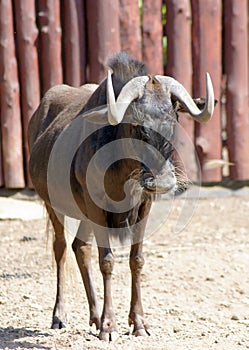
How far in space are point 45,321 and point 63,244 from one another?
684 millimetres

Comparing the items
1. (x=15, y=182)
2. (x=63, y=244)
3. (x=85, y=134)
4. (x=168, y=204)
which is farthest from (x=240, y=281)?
(x=15, y=182)

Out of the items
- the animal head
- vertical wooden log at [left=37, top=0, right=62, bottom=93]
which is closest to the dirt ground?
the animal head

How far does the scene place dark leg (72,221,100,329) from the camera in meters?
6.25

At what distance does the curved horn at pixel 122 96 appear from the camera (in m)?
5.21

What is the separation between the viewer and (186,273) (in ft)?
24.7

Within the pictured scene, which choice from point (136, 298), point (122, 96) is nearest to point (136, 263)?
point (136, 298)

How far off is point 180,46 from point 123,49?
2.37 feet

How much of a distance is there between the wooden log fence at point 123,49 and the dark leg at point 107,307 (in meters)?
4.33

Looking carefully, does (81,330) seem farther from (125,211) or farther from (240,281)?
(240,281)

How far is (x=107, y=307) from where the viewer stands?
5699 millimetres

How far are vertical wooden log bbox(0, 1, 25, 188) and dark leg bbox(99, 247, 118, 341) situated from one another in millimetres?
4307

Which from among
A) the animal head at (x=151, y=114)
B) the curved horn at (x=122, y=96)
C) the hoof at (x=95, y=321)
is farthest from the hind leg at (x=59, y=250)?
the curved horn at (x=122, y=96)

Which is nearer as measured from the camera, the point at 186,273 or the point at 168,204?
the point at 186,273

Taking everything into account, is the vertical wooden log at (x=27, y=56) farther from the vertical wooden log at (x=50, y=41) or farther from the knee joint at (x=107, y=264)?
the knee joint at (x=107, y=264)
